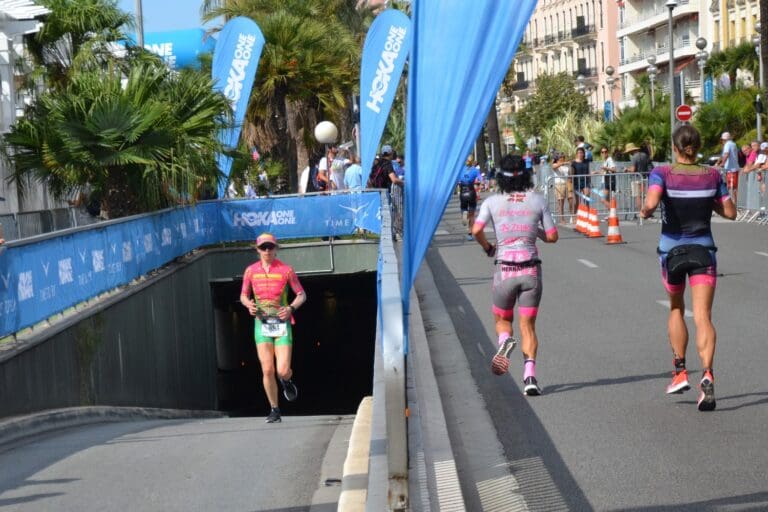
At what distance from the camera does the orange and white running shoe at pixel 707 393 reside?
9.02 m

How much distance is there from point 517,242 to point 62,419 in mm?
5324

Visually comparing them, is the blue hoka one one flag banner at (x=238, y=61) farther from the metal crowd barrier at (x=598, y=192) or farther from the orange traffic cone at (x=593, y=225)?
the metal crowd barrier at (x=598, y=192)

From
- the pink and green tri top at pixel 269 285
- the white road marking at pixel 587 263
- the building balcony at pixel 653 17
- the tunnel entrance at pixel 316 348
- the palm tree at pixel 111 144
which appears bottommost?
the tunnel entrance at pixel 316 348

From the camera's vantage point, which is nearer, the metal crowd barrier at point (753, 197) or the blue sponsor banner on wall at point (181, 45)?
the metal crowd barrier at point (753, 197)

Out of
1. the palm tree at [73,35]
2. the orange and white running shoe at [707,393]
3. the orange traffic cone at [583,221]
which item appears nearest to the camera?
the orange and white running shoe at [707,393]

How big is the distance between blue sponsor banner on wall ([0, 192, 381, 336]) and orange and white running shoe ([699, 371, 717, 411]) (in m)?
6.08

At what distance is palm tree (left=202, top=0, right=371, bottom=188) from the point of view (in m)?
38.2

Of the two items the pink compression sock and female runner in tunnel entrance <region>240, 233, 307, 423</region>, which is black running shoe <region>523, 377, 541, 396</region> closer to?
Answer: the pink compression sock

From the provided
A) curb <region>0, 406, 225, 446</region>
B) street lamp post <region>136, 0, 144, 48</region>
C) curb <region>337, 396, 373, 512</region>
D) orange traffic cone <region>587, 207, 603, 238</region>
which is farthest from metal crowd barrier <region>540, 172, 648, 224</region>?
curb <region>337, 396, 373, 512</region>

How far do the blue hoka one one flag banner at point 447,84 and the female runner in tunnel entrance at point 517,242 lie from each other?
249cm

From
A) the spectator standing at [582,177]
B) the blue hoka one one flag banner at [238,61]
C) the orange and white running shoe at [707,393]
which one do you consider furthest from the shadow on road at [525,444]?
the spectator standing at [582,177]

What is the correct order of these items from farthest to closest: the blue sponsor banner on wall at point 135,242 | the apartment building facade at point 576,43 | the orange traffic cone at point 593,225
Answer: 1. the apartment building facade at point 576,43
2. the orange traffic cone at point 593,225
3. the blue sponsor banner on wall at point 135,242

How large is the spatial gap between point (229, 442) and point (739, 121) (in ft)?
125

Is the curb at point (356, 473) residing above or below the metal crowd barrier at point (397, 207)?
below
